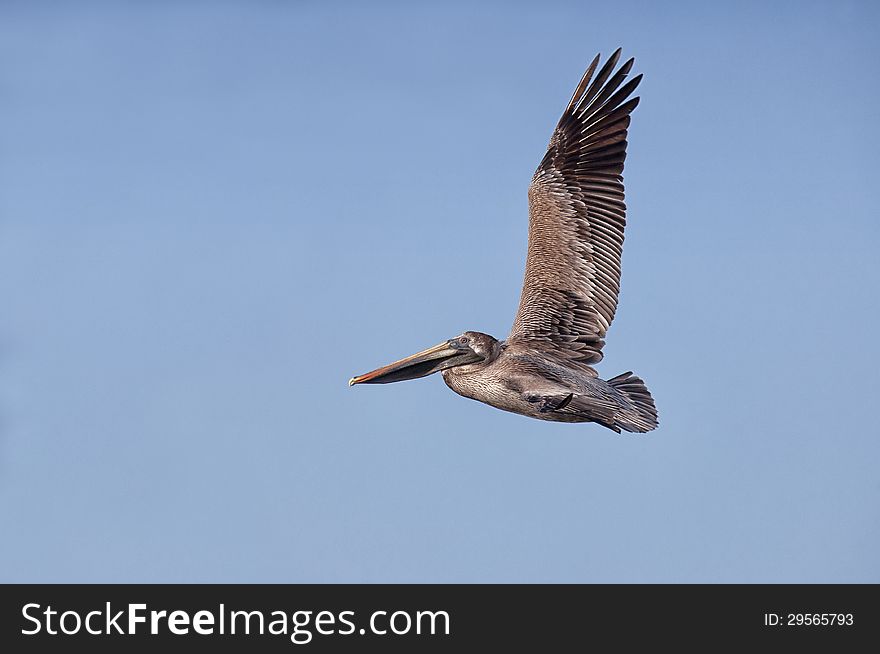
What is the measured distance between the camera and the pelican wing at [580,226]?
41.0ft

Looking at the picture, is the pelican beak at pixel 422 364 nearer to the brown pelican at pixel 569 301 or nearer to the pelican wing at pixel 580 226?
the brown pelican at pixel 569 301

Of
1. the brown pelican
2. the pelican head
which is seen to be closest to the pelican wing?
the brown pelican

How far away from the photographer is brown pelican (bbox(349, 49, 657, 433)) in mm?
10828

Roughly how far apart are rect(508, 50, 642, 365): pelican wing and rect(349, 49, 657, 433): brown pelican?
0.01 metres

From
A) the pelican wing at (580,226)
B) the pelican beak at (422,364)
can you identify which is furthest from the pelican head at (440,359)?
the pelican wing at (580,226)

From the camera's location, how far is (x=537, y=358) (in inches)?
459

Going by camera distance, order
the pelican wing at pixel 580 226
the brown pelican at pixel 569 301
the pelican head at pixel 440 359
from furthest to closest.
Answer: the pelican wing at pixel 580 226 < the pelican head at pixel 440 359 < the brown pelican at pixel 569 301

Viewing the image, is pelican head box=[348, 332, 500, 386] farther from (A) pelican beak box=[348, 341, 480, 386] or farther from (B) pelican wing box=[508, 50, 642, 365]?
(B) pelican wing box=[508, 50, 642, 365]

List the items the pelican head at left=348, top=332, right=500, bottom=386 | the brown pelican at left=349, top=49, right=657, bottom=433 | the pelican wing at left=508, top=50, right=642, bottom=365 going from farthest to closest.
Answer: the pelican wing at left=508, top=50, right=642, bottom=365 < the pelican head at left=348, top=332, right=500, bottom=386 < the brown pelican at left=349, top=49, right=657, bottom=433

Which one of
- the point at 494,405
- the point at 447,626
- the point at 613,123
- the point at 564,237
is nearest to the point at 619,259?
the point at 564,237

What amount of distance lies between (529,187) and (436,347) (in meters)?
2.83

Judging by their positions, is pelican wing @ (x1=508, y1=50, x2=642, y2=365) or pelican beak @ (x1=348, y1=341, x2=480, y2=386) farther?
pelican wing @ (x1=508, y1=50, x2=642, y2=365)

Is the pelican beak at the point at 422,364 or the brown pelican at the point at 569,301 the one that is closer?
the brown pelican at the point at 569,301

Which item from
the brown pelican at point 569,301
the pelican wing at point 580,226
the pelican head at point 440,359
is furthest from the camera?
the pelican wing at point 580,226
